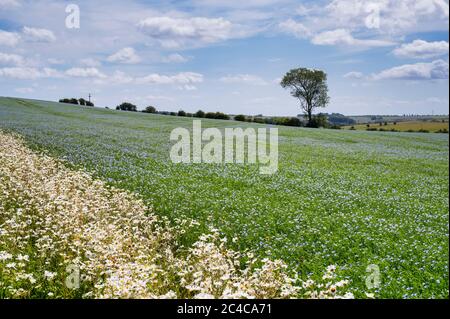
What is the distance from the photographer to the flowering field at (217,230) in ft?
26.8

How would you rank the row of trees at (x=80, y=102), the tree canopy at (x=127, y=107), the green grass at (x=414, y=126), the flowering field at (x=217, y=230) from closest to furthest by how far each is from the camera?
the flowering field at (x=217, y=230), the green grass at (x=414, y=126), the tree canopy at (x=127, y=107), the row of trees at (x=80, y=102)

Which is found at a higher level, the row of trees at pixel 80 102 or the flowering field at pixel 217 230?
the row of trees at pixel 80 102

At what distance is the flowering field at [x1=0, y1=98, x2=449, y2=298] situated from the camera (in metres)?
8.16

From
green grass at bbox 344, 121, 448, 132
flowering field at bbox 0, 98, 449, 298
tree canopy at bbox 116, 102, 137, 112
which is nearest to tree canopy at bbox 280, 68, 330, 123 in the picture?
green grass at bbox 344, 121, 448, 132

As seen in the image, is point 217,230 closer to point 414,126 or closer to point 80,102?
point 414,126

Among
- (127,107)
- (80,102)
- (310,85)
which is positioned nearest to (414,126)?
(310,85)

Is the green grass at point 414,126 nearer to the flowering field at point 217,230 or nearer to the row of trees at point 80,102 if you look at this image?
the flowering field at point 217,230

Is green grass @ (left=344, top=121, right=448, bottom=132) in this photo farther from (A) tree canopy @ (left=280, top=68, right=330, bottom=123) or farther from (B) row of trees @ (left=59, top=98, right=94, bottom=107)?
(B) row of trees @ (left=59, top=98, right=94, bottom=107)

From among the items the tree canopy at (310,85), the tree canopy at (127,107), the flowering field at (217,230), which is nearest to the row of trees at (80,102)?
the tree canopy at (127,107)

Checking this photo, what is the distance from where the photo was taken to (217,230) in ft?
37.4

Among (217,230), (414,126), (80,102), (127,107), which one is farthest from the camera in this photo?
(80,102)

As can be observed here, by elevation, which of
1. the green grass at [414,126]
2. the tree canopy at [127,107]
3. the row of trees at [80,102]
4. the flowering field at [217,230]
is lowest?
the flowering field at [217,230]
